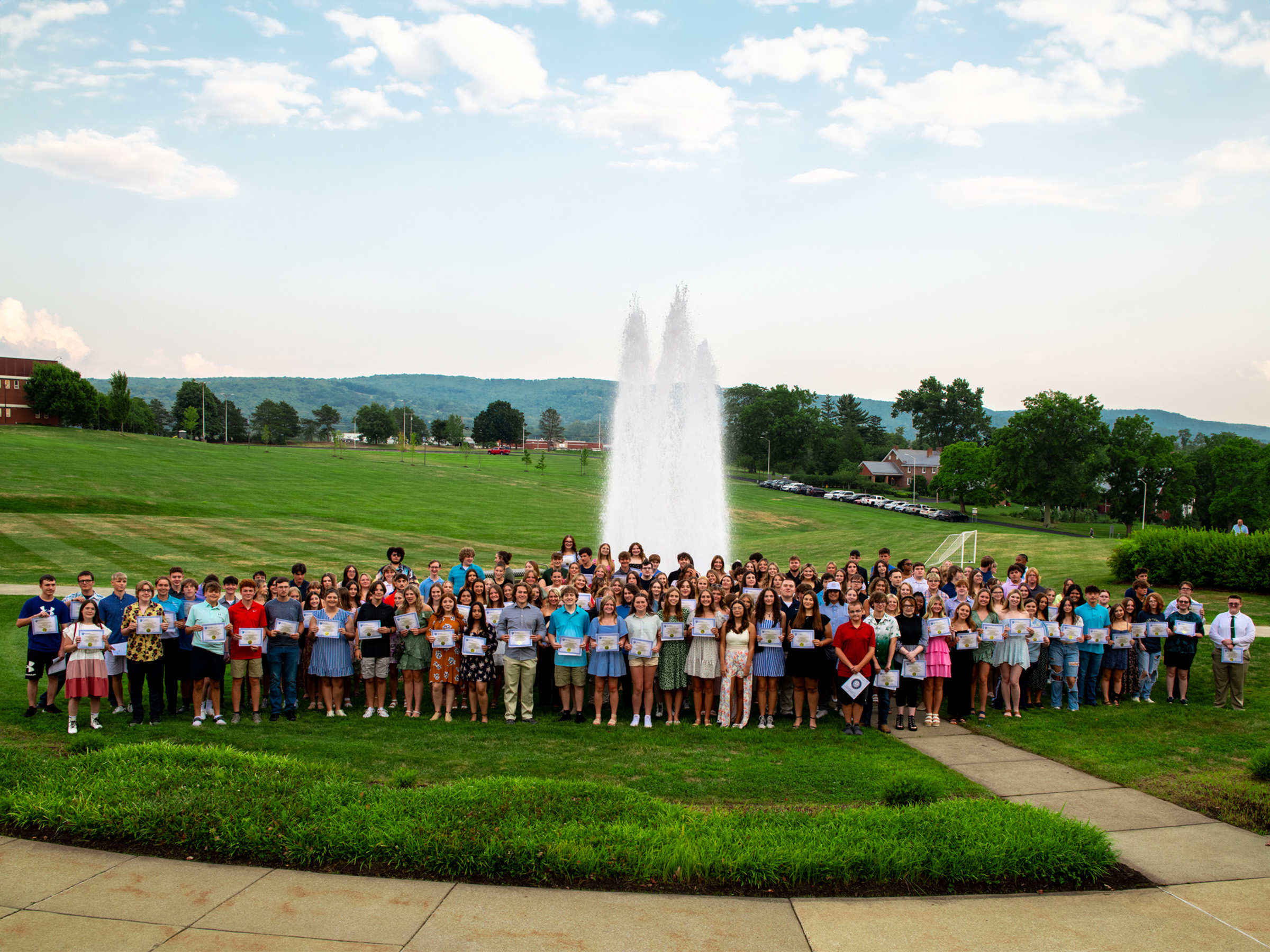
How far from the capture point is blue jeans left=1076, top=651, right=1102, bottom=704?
12867mm

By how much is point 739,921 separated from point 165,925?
384cm

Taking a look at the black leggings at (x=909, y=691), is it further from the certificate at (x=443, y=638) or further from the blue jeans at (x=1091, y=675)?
the certificate at (x=443, y=638)

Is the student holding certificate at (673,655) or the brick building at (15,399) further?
the brick building at (15,399)

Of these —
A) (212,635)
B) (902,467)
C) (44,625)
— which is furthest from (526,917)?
(902,467)

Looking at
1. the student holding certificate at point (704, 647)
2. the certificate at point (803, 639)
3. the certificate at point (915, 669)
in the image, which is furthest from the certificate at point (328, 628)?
the certificate at point (915, 669)

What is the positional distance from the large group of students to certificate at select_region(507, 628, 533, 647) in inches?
1.0

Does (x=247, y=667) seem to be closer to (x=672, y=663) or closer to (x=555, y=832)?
(x=672, y=663)

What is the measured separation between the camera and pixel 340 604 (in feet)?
38.1

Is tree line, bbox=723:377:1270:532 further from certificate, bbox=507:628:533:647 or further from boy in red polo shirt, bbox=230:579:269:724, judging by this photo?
boy in red polo shirt, bbox=230:579:269:724

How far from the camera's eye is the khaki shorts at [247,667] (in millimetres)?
10984

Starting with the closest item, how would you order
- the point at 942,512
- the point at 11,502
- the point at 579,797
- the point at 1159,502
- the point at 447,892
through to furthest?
1. the point at 447,892
2. the point at 579,797
3. the point at 11,502
4. the point at 942,512
5. the point at 1159,502

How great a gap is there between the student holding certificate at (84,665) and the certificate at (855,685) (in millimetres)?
9306

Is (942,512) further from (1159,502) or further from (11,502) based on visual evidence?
(11,502)

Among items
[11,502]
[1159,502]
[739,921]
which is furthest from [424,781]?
[1159,502]
